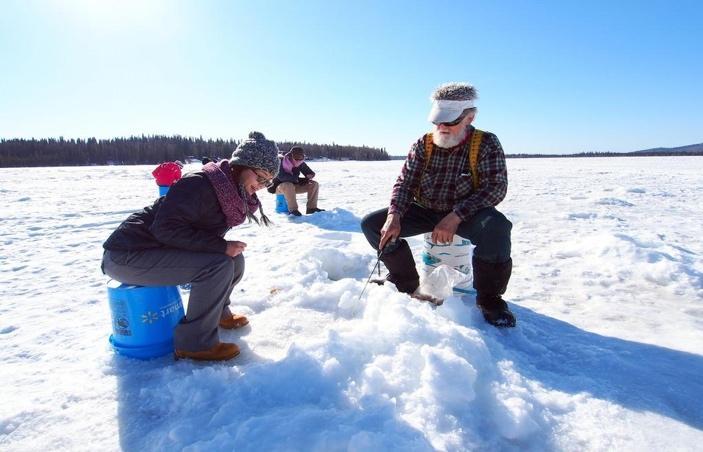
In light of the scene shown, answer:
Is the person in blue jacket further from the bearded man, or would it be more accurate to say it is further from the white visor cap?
the white visor cap

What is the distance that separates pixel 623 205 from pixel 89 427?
8.76 m

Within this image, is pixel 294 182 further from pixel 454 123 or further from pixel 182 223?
pixel 182 223

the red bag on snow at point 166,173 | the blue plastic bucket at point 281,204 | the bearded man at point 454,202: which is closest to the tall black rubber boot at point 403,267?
the bearded man at point 454,202

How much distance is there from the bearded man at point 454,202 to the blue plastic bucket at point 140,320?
1.48 m

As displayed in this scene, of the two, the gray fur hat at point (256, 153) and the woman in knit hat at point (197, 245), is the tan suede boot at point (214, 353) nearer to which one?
the woman in knit hat at point (197, 245)

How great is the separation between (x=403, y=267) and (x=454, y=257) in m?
0.38

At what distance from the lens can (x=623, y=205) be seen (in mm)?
7543

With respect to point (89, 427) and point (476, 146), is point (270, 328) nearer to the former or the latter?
point (89, 427)

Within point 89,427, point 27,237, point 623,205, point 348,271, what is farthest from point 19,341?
point 623,205

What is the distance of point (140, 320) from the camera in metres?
2.11

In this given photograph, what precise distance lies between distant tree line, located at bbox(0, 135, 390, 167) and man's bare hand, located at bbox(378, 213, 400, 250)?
1955 inches

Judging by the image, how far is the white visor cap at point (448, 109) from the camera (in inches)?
103

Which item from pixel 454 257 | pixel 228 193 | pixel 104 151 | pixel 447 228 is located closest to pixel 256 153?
pixel 228 193

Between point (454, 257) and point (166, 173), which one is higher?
point (166, 173)
